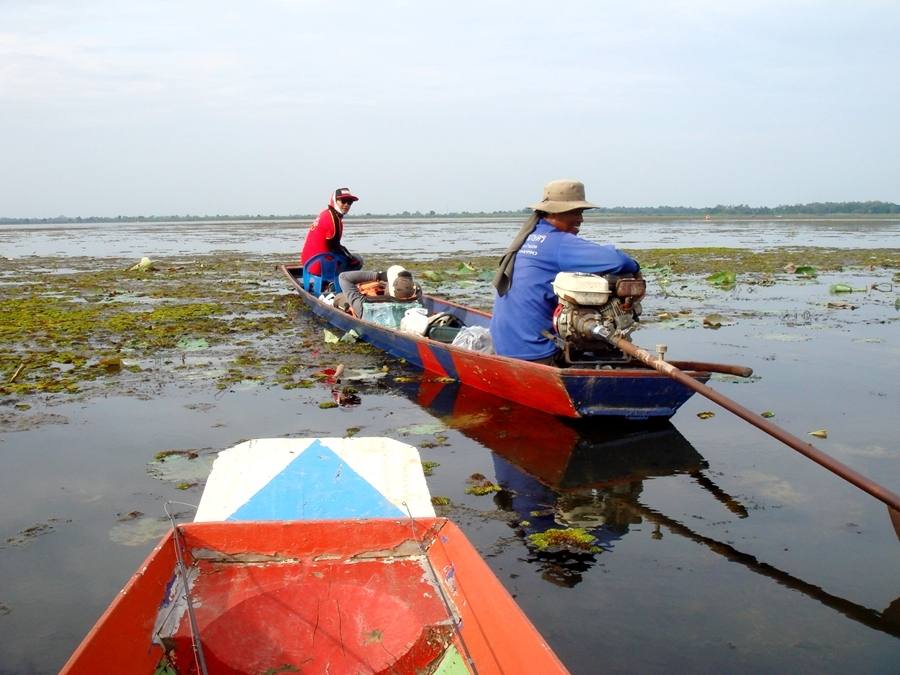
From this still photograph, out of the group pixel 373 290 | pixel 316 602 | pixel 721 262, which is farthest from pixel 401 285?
pixel 721 262

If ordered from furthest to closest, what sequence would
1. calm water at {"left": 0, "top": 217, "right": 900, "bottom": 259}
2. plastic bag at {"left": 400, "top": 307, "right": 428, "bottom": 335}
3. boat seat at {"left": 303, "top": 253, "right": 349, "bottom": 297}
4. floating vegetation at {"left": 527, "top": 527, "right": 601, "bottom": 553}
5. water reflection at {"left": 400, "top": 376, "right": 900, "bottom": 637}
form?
calm water at {"left": 0, "top": 217, "right": 900, "bottom": 259} → boat seat at {"left": 303, "top": 253, "right": 349, "bottom": 297} → plastic bag at {"left": 400, "top": 307, "right": 428, "bottom": 335} → floating vegetation at {"left": 527, "top": 527, "right": 601, "bottom": 553} → water reflection at {"left": 400, "top": 376, "right": 900, "bottom": 637}

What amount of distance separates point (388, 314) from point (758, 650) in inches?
280

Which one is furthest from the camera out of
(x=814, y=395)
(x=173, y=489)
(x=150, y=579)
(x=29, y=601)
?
(x=814, y=395)

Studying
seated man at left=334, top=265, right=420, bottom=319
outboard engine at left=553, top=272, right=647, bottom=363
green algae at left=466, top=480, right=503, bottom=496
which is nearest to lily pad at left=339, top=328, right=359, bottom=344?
seated man at left=334, top=265, right=420, bottom=319

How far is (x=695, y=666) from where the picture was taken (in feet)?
10.7

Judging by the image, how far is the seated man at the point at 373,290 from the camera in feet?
33.2

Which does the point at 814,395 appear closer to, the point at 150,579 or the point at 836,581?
the point at 836,581

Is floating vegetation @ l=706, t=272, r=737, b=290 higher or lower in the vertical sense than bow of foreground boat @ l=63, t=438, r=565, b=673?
lower

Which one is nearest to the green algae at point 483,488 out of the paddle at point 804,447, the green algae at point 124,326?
the paddle at point 804,447

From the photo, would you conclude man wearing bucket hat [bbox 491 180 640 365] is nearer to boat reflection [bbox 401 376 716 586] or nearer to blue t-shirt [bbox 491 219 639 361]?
blue t-shirt [bbox 491 219 639 361]

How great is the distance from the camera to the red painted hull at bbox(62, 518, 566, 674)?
2682 millimetres

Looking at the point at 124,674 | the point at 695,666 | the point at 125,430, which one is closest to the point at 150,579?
the point at 124,674

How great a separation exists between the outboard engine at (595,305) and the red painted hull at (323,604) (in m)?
3.02

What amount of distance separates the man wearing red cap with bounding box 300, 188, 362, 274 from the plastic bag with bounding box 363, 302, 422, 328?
2.24 meters
